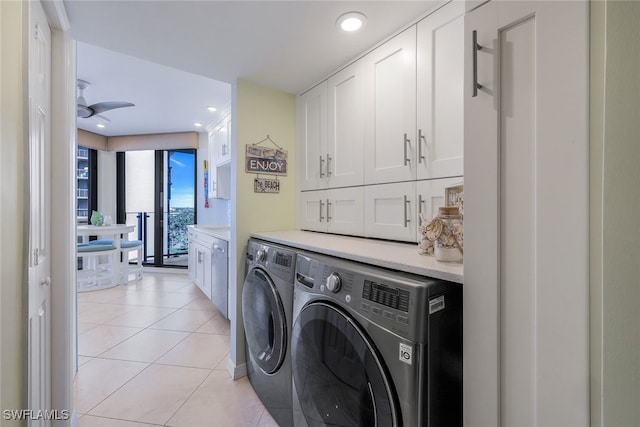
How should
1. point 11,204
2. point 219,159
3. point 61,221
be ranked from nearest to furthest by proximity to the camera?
point 11,204 → point 61,221 → point 219,159

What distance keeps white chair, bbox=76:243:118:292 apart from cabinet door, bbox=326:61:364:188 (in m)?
3.75

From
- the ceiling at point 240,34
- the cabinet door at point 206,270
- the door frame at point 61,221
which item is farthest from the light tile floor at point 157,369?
the ceiling at point 240,34

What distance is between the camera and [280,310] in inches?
57.7

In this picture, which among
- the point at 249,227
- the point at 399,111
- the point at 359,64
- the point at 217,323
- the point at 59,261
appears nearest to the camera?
the point at 59,261

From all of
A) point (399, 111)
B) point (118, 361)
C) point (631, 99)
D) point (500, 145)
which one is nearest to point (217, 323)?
point (118, 361)

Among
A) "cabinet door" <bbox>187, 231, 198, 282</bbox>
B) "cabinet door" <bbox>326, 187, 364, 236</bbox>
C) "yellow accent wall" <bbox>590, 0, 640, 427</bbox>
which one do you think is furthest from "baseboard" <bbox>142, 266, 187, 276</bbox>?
"yellow accent wall" <bbox>590, 0, 640, 427</bbox>

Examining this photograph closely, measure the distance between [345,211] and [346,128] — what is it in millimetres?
541

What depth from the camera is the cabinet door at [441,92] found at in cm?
121

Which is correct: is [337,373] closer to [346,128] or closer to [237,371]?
[237,371]

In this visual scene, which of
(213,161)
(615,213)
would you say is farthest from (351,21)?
(213,161)

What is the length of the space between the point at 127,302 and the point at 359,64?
146 inches

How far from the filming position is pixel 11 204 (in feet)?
2.62

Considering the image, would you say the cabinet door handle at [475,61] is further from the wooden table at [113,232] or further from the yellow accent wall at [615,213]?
the wooden table at [113,232]

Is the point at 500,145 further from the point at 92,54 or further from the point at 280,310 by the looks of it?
the point at 92,54
